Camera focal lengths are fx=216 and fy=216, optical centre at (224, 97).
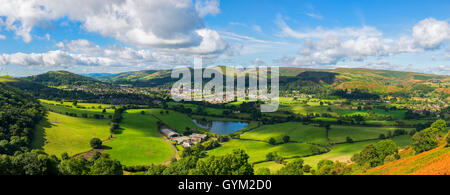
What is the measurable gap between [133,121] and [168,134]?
25.1 m

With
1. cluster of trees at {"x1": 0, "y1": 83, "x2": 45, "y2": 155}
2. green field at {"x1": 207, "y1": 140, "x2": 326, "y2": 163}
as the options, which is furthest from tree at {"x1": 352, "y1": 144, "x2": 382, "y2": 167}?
cluster of trees at {"x1": 0, "y1": 83, "x2": 45, "y2": 155}

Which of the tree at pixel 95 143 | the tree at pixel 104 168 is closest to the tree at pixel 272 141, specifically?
the tree at pixel 104 168

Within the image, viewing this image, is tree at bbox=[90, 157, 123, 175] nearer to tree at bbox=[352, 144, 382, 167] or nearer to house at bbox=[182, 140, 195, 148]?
house at bbox=[182, 140, 195, 148]

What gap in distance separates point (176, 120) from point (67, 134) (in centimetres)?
A: 5123

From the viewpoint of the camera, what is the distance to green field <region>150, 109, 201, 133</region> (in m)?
108

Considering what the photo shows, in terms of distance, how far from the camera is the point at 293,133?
A: 90938 mm

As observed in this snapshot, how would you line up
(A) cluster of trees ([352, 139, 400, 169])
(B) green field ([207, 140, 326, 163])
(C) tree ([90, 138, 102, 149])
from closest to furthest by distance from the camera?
(A) cluster of trees ([352, 139, 400, 169]) < (B) green field ([207, 140, 326, 163]) < (C) tree ([90, 138, 102, 149])

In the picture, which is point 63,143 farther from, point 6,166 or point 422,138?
point 422,138

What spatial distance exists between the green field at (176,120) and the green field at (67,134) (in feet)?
94.4

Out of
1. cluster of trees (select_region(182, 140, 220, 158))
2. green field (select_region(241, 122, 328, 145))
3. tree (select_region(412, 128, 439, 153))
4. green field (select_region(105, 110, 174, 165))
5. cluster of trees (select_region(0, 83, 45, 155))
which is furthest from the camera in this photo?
green field (select_region(241, 122, 328, 145))

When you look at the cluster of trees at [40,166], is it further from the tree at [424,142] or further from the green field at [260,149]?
the tree at [424,142]

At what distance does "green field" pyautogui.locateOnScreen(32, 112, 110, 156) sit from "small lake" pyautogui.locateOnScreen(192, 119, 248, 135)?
46643 mm
